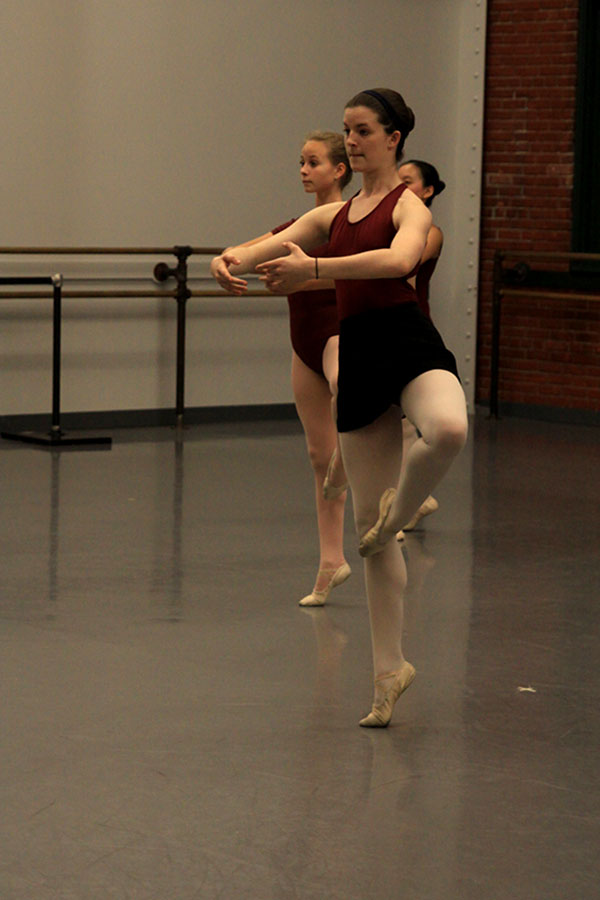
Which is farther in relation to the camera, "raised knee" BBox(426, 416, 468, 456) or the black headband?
the black headband

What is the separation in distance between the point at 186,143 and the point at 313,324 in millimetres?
5047

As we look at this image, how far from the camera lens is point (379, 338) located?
3.41m

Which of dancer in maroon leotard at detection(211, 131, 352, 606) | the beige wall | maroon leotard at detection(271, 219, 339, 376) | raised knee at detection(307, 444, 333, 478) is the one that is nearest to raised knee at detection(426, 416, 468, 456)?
dancer in maroon leotard at detection(211, 131, 352, 606)

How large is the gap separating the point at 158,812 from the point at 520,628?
1.83 meters

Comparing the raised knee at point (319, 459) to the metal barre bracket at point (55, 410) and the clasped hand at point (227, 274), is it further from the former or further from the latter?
the metal barre bracket at point (55, 410)

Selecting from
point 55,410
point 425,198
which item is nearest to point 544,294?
point 55,410

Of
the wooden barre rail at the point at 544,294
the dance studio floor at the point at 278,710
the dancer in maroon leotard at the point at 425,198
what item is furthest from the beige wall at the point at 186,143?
the dancer in maroon leotard at the point at 425,198

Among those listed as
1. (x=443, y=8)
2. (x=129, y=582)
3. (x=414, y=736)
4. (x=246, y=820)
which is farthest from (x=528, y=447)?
(x=246, y=820)

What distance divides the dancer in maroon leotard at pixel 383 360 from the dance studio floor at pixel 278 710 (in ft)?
1.13

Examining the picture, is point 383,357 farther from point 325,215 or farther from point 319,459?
point 319,459

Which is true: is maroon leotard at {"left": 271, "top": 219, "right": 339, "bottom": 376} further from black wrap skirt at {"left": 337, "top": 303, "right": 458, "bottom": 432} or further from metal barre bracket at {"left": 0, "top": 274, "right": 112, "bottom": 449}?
metal barre bracket at {"left": 0, "top": 274, "right": 112, "bottom": 449}

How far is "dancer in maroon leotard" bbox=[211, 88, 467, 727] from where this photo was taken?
10.7ft

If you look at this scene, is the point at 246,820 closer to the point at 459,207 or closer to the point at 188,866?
the point at 188,866

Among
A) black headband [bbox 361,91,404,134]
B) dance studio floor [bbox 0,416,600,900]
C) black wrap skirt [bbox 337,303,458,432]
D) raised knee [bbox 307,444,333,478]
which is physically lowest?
dance studio floor [bbox 0,416,600,900]
